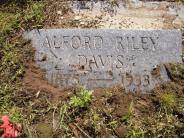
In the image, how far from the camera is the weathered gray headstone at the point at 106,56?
4.63 meters

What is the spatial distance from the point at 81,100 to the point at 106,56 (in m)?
0.61

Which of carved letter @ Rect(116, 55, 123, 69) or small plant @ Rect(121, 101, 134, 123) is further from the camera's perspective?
carved letter @ Rect(116, 55, 123, 69)

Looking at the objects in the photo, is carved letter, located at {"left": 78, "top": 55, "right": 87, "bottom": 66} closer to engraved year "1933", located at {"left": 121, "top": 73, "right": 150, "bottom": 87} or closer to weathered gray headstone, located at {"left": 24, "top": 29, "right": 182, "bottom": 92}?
weathered gray headstone, located at {"left": 24, "top": 29, "right": 182, "bottom": 92}

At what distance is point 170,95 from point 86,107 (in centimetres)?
87

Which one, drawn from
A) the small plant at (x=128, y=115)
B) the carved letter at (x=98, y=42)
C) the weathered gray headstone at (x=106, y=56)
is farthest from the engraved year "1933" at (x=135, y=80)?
the carved letter at (x=98, y=42)

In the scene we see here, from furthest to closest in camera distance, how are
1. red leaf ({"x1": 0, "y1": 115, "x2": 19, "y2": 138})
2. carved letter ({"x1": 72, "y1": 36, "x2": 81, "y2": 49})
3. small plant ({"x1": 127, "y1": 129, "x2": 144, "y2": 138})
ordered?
carved letter ({"x1": 72, "y1": 36, "x2": 81, "y2": 49}), small plant ({"x1": 127, "y1": 129, "x2": 144, "y2": 138}), red leaf ({"x1": 0, "y1": 115, "x2": 19, "y2": 138})

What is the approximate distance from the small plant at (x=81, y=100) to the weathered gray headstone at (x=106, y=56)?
0.16 metres

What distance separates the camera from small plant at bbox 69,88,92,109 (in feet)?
14.4

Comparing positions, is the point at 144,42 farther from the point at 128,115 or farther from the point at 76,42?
the point at 128,115

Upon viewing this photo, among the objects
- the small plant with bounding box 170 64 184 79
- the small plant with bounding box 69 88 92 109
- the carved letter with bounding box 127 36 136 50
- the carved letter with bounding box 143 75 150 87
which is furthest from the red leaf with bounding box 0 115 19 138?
the small plant with bounding box 170 64 184 79

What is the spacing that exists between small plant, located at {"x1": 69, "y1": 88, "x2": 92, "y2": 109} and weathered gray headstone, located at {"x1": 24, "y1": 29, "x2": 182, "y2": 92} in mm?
165

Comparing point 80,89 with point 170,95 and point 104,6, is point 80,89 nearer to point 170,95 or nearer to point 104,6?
point 170,95

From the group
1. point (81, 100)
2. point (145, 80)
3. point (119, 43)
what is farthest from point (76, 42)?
point (145, 80)

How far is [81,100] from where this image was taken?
441 cm
